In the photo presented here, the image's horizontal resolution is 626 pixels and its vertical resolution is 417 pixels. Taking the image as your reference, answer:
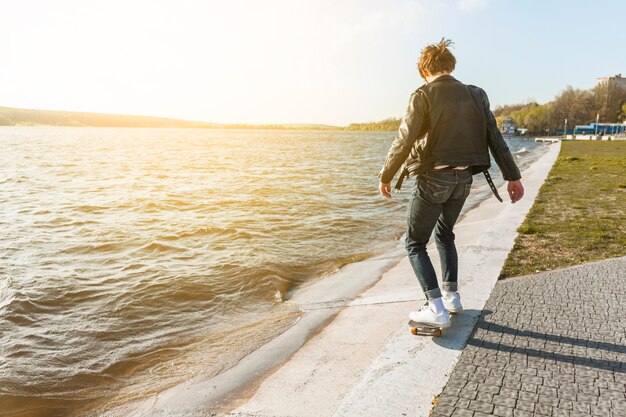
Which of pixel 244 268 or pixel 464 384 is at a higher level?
pixel 464 384

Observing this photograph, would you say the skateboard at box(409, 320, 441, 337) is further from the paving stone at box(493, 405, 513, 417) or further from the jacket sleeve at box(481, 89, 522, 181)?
the jacket sleeve at box(481, 89, 522, 181)

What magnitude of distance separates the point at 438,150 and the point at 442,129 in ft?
0.58

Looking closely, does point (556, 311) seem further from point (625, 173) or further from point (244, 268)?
point (625, 173)

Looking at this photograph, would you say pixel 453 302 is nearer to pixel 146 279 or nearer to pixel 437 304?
pixel 437 304

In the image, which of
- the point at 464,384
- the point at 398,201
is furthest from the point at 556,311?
the point at 398,201

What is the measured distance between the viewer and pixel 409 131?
12.4 feet

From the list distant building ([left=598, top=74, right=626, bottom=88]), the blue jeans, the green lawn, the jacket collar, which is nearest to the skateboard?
the blue jeans

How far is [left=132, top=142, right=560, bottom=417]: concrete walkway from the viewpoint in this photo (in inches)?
125

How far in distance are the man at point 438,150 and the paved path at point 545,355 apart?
1.86 feet

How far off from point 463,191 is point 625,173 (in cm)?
1822

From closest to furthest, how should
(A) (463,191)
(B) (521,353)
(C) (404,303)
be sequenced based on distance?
(B) (521,353)
(A) (463,191)
(C) (404,303)

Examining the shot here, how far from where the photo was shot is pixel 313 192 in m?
20.2

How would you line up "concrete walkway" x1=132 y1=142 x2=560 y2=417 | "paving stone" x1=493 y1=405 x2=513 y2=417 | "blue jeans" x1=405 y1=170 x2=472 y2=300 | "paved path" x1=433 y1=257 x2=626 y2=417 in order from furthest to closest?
"blue jeans" x1=405 y1=170 x2=472 y2=300 → "concrete walkway" x1=132 y1=142 x2=560 y2=417 → "paved path" x1=433 y1=257 x2=626 y2=417 → "paving stone" x1=493 y1=405 x2=513 y2=417

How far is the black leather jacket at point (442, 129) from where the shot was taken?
12.3ft
